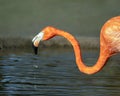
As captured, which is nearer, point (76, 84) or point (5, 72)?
point (76, 84)

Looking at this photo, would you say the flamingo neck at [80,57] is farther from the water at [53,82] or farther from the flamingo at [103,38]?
the water at [53,82]

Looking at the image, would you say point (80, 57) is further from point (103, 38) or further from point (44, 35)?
point (44, 35)

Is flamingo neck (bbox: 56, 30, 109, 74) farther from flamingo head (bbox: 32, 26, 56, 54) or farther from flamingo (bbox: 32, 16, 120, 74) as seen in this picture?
flamingo head (bbox: 32, 26, 56, 54)

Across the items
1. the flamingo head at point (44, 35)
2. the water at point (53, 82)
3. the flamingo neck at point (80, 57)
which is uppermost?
the flamingo head at point (44, 35)

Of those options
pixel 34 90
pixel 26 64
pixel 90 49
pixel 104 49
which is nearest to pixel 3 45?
pixel 90 49

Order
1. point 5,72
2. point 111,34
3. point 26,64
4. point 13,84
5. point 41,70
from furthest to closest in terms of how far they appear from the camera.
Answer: point 26,64 → point 41,70 → point 5,72 → point 13,84 → point 111,34

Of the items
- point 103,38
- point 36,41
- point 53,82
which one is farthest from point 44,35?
point 53,82

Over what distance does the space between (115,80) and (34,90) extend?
3.33m

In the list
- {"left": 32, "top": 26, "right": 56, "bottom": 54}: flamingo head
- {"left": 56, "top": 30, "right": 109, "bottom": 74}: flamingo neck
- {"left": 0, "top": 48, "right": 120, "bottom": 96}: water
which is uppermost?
{"left": 32, "top": 26, "right": 56, "bottom": 54}: flamingo head

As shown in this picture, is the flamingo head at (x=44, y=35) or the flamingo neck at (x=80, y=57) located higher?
the flamingo head at (x=44, y=35)

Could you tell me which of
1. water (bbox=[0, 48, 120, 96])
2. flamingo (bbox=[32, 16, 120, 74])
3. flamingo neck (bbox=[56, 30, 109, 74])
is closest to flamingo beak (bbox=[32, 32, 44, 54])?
flamingo (bbox=[32, 16, 120, 74])

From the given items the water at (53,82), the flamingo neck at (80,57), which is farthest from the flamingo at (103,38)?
the water at (53,82)

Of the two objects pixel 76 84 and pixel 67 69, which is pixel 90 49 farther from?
pixel 76 84

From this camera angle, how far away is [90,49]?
1259 inches
